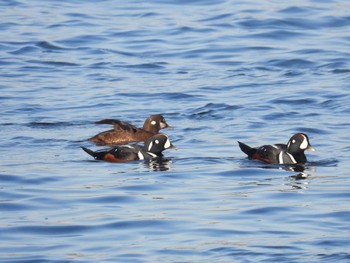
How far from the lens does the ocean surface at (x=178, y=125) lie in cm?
1162

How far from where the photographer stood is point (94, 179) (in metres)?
14.7

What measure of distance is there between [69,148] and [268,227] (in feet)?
18.2

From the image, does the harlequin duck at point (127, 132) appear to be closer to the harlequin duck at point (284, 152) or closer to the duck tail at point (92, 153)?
the duck tail at point (92, 153)

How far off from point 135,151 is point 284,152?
6.55ft

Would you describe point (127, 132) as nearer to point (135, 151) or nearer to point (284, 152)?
point (135, 151)

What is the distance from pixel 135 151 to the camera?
641 inches

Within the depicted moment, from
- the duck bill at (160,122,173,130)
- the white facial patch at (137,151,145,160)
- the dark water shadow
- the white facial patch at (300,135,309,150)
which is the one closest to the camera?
the dark water shadow

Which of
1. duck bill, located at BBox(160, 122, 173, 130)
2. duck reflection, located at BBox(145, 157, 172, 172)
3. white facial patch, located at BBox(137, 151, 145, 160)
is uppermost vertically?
duck bill, located at BBox(160, 122, 173, 130)

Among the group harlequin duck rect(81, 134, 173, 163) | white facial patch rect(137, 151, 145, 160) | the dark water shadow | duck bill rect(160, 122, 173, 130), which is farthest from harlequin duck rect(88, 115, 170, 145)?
the dark water shadow

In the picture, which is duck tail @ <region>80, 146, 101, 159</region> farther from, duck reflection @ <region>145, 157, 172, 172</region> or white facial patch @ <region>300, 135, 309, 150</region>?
white facial patch @ <region>300, 135, 309, 150</region>

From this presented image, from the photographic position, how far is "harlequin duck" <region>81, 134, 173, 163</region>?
1597 centimetres

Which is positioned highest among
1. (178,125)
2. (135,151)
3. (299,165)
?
(135,151)

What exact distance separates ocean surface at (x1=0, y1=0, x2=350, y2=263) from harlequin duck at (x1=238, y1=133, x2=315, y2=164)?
0.38 ft

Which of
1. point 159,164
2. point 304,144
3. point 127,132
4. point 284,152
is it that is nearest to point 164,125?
point 127,132
